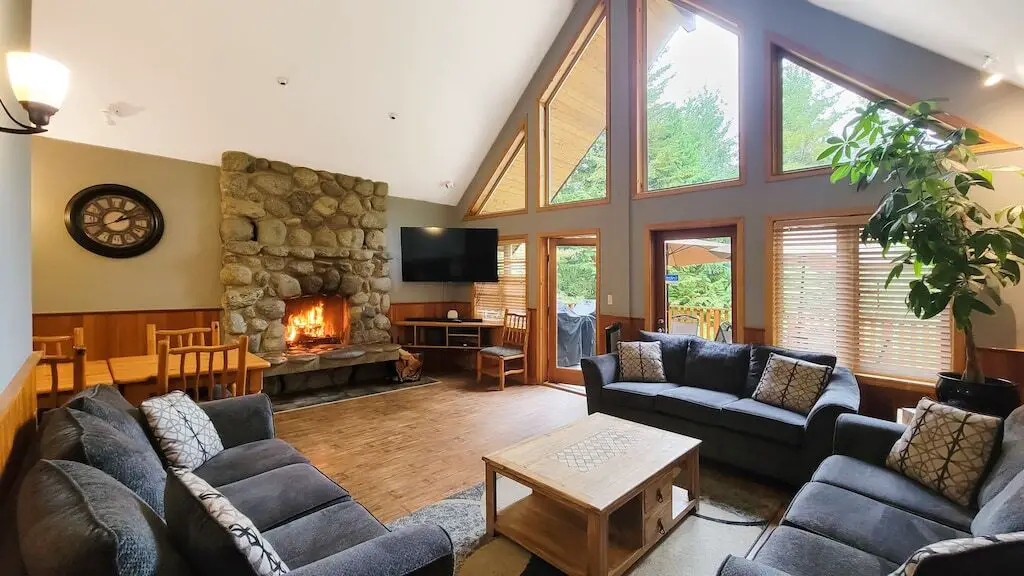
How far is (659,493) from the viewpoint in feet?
7.88

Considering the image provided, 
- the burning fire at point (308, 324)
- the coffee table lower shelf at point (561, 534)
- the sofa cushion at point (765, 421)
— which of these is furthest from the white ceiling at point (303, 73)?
the sofa cushion at point (765, 421)

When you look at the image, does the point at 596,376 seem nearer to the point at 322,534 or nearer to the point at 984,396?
the point at 984,396

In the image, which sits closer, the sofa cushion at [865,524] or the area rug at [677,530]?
the sofa cushion at [865,524]

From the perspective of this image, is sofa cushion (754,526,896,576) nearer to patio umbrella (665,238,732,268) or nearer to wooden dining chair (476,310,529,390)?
patio umbrella (665,238,732,268)

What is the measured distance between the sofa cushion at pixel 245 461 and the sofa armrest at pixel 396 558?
104 centimetres

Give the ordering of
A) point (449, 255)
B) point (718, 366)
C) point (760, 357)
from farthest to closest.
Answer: point (449, 255) → point (718, 366) → point (760, 357)

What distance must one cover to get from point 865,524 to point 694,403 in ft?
5.32

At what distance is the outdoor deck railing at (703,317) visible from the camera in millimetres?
4488

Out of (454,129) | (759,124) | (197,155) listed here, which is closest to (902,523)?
(759,124)

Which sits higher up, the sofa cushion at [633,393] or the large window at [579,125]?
the large window at [579,125]

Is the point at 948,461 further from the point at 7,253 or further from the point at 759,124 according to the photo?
the point at 7,253

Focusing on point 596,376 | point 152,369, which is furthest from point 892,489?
point 152,369

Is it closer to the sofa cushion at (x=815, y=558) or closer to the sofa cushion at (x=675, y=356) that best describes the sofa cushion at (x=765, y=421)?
the sofa cushion at (x=675, y=356)

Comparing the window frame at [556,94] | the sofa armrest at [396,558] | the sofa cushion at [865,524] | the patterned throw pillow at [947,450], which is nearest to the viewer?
the sofa armrest at [396,558]
